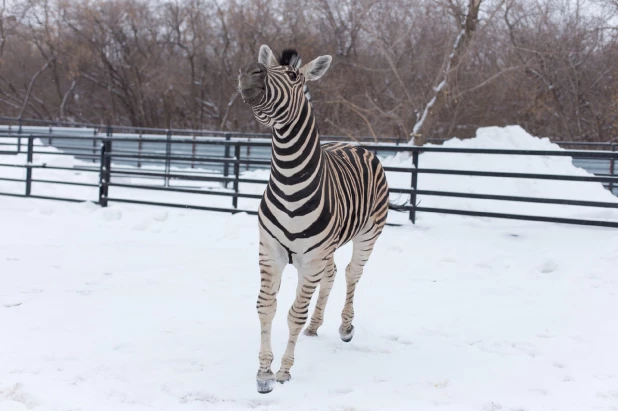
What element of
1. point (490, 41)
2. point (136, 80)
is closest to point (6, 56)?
point (136, 80)

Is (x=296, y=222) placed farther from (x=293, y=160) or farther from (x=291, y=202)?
(x=293, y=160)

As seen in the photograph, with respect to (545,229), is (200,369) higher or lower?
lower

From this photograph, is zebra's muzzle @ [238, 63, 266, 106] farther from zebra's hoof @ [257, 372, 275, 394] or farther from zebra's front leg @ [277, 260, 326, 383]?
zebra's hoof @ [257, 372, 275, 394]

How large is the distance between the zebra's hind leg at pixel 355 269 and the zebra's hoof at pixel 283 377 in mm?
931

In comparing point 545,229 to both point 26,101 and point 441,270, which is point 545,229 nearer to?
point 441,270

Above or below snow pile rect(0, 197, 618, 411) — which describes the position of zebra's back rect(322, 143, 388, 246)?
above

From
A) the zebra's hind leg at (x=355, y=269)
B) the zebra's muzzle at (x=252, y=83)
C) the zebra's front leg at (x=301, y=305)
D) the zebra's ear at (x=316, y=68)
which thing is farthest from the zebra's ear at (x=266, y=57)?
the zebra's hind leg at (x=355, y=269)

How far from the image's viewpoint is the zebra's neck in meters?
3.70

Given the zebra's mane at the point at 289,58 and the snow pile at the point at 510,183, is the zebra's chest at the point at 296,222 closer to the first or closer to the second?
the zebra's mane at the point at 289,58

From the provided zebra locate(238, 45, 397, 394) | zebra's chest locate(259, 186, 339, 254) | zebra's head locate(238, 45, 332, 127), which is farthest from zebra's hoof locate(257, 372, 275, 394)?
zebra's head locate(238, 45, 332, 127)

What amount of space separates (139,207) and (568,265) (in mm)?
7318

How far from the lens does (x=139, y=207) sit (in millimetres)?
10844

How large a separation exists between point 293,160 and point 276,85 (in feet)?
1.60

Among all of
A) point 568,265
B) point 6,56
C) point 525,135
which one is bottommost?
point 568,265
